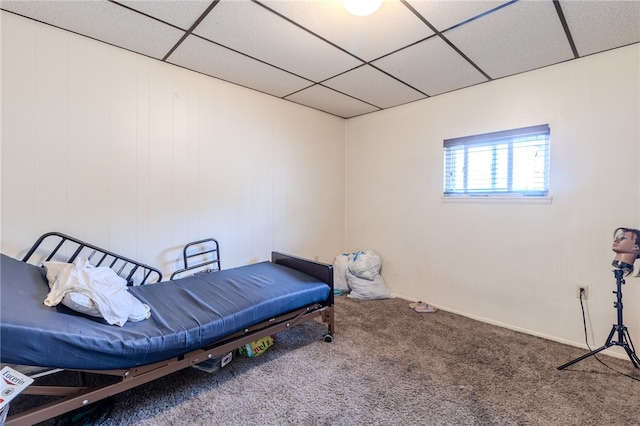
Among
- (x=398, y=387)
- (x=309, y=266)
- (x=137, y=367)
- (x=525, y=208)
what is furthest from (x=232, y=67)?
(x=525, y=208)

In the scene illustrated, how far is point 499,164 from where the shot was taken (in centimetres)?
285

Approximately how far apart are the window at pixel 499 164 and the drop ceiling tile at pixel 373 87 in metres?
0.70

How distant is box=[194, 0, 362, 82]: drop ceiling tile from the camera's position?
6.09 ft

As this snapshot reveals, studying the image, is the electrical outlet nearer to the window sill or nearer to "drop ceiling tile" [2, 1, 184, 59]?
the window sill

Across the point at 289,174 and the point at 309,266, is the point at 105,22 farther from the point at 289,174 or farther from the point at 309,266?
the point at 309,266

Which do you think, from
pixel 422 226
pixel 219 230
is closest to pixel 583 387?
pixel 422 226

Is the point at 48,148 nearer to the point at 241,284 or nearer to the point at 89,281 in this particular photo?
the point at 89,281

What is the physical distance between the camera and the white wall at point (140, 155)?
6.38 ft

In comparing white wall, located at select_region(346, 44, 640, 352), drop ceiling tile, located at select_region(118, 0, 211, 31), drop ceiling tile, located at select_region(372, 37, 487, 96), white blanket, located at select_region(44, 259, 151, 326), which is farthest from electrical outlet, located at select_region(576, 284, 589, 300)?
drop ceiling tile, located at select_region(118, 0, 211, 31)

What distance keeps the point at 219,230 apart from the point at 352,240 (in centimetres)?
191

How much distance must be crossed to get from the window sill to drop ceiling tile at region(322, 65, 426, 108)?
3.90ft

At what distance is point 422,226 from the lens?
3.39 meters

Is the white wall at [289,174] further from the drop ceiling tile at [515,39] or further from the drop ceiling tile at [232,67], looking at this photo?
the drop ceiling tile at [515,39]

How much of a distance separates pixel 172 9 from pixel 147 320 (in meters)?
1.88
